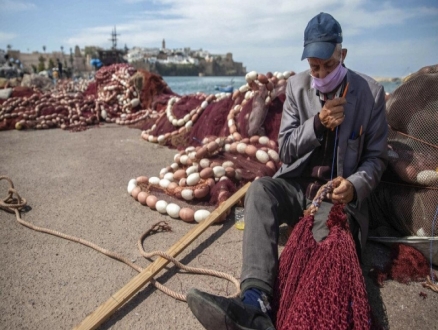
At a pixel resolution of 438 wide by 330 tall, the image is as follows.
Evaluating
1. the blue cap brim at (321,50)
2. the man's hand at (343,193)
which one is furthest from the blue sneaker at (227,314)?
the blue cap brim at (321,50)

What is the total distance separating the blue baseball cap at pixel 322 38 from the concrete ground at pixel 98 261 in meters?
1.62

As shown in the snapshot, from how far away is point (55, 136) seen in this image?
7230 mm

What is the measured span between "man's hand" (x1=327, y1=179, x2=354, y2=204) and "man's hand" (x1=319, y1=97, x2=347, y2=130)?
392mm

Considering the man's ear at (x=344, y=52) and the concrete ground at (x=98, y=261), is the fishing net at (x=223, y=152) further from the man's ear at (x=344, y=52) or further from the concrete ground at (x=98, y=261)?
the man's ear at (x=344, y=52)

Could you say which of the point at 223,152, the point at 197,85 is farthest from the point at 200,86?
the point at 223,152

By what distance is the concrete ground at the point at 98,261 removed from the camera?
2.11 m

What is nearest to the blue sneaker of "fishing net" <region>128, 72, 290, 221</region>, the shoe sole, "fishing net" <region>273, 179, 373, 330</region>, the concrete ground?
the shoe sole

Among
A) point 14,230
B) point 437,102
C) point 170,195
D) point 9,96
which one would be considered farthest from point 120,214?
point 9,96

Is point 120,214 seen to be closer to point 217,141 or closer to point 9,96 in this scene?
point 217,141

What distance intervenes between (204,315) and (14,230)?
7.70 feet

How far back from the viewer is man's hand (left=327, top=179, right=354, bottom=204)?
221cm

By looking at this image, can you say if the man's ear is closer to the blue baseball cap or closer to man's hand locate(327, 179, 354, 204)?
the blue baseball cap

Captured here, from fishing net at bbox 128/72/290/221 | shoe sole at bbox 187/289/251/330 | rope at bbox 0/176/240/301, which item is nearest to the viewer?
shoe sole at bbox 187/289/251/330

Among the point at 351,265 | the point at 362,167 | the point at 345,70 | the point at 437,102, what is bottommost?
the point at 351,265
